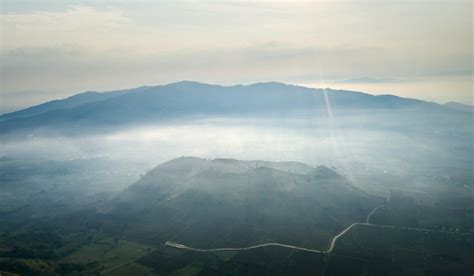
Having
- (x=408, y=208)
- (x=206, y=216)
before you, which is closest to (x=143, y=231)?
(x=206, y=216)

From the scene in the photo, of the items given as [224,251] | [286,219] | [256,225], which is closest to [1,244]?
[224,251]

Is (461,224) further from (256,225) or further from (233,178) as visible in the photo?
(233,178)

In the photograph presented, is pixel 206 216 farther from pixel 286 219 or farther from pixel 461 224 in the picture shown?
pixel 461 224

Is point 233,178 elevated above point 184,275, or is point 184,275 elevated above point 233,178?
point 233,178

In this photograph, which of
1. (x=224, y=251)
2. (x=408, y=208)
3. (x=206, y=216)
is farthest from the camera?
(x=408, y=208)

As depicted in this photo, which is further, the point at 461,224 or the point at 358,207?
the point at 358,207

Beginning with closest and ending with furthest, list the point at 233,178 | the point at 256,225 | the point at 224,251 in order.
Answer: the point at 224,251 → the point at 256,225 → the point at 233,178
